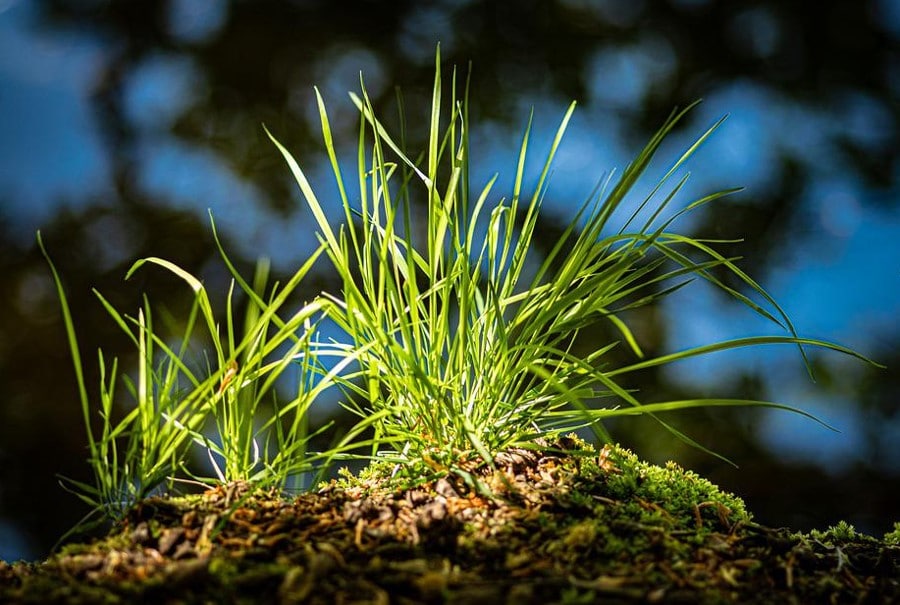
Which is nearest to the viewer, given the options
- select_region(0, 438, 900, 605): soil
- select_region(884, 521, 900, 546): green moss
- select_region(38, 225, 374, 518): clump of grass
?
select_region(0, 438, 900, 605): soil

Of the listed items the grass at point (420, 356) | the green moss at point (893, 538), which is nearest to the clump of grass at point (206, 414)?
the grass at point (420, 356)

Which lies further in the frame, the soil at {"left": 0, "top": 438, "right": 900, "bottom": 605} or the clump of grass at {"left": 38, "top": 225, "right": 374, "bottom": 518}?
the clump of grass at {"left": 38, "top": 225, "right": 374, "bottom": 518}

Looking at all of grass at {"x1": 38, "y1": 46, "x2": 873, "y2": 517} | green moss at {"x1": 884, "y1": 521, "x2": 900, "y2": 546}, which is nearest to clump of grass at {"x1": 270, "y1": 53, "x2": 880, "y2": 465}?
grass at {"x1": 38, "y1": 46, "x2": 873, "y2": 517}

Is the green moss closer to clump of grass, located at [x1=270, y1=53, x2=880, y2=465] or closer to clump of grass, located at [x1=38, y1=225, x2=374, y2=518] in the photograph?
clump of grass, located at [x1=270, y1=53, x2=880, y2=465]

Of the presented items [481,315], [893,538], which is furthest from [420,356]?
[893,538]

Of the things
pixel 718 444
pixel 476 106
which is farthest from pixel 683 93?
pixel 718 444

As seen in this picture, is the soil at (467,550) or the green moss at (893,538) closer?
the soil at (467,550)

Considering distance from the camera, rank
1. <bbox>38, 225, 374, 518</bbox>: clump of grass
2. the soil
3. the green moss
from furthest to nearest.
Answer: the green moss
<bbox>38, 225, 374, 518</bbox>: clump of grass
the soil

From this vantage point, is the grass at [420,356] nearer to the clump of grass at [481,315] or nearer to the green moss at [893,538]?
the clump of grass at [481,315]
